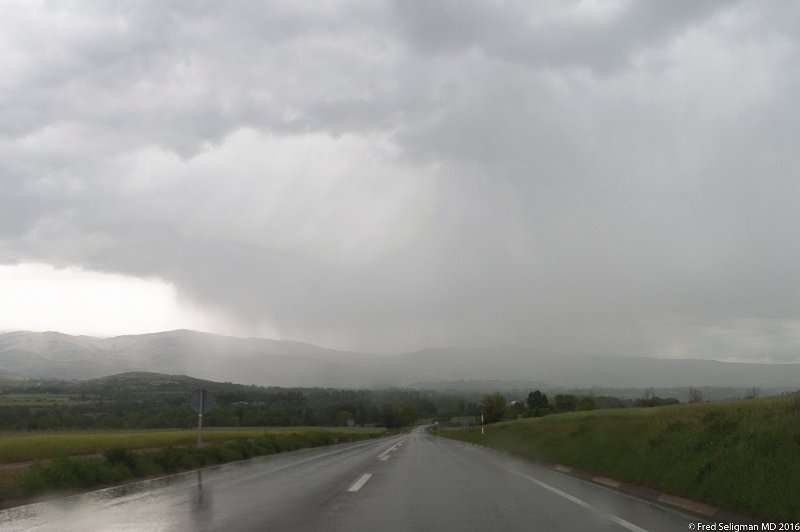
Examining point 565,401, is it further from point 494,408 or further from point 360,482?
point 360,482

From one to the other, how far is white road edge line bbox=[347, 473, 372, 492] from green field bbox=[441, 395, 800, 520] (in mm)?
6620

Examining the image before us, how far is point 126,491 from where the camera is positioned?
14.3 metres

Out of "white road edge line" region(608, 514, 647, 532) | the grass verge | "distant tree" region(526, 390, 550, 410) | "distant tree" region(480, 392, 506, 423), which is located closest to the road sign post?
the grass verge

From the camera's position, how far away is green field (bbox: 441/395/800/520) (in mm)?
9234

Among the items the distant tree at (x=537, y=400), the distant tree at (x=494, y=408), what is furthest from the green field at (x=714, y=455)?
the distant tree at (x=537, y=400)

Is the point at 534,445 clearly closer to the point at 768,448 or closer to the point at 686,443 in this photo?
the point at 686,443

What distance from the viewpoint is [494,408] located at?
127750mm

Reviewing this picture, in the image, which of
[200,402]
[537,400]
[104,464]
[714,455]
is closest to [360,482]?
[104,464]

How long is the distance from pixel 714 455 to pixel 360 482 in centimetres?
854

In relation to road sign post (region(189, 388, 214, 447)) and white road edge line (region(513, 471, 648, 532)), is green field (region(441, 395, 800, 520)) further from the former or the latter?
road sign post (region(189, 388, 214, 447))

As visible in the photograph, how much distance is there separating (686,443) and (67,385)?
90897mm

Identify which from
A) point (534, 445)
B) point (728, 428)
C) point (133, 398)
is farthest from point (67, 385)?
point (728, 428)

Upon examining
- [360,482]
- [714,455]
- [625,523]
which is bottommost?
[360,482]

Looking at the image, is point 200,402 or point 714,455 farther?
point 200,402
